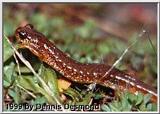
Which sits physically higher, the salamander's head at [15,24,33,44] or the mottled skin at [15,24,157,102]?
the salamander's head at [15,24,33,44]

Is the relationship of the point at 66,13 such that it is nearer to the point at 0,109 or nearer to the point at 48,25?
the point at 48,25

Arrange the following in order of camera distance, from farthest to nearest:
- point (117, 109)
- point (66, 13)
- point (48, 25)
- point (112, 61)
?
point (66, 13)
point (48, 25)
point (112, 61)
point (117, 109)

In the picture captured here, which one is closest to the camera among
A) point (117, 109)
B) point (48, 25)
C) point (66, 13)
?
point (117, 109)

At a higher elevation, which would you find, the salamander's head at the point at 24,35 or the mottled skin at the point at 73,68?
the salamander's head at the point at 24,35

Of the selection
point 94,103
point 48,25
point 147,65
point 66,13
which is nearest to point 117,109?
point 94,103

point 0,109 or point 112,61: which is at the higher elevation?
point 112,61

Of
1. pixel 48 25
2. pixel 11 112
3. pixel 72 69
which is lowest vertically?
pixel 11 112

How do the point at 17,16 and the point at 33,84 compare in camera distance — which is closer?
the point at 33,84

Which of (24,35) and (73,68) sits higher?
(24,35)
